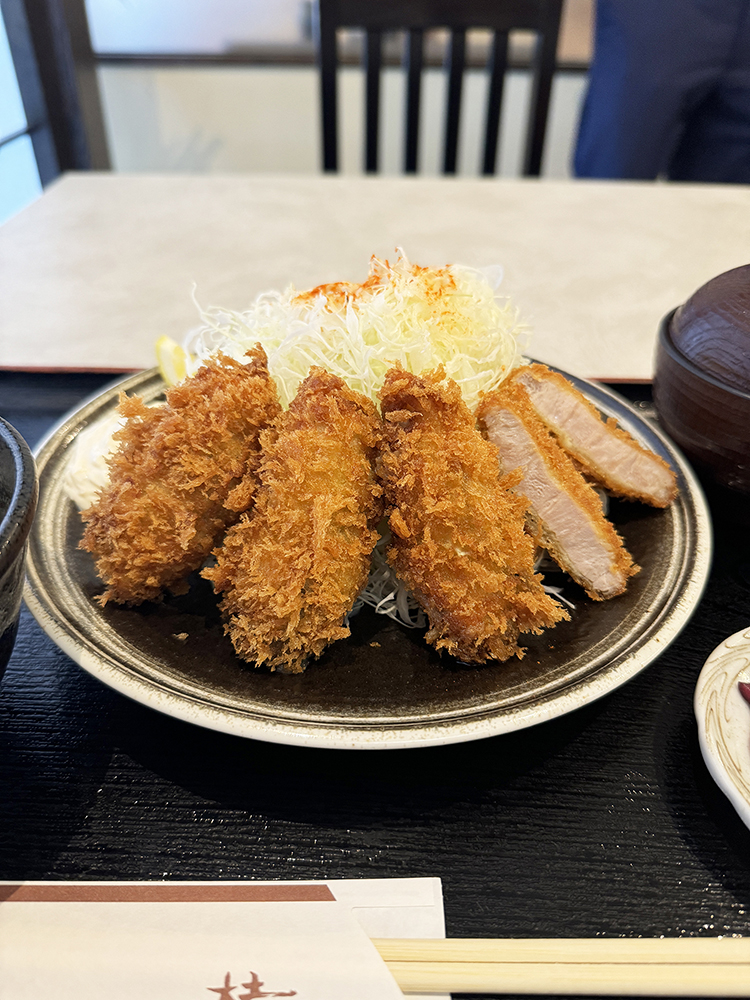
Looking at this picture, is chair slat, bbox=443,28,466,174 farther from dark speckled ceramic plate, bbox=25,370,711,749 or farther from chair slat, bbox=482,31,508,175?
dark speckled ceramic plate, bbox=25,370,711,749

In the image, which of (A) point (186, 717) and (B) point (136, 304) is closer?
(A) point (186, 717)

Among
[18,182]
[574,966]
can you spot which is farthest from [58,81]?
[574,966]

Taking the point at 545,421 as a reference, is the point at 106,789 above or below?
below

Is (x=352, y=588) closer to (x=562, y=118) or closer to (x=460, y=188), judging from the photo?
(x=460, y=188)

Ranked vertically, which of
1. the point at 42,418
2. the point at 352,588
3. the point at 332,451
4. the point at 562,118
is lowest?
the point at 562,118

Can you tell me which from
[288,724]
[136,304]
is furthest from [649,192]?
[288,724]
